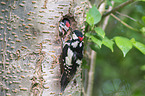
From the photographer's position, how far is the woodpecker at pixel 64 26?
2.66ft

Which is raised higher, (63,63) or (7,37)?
(7,37)

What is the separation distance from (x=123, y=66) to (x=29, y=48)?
2.40 meters

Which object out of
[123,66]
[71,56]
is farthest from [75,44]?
[123,66]

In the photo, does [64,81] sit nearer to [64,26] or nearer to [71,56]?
[71,56]

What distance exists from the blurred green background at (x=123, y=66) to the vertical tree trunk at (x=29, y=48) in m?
0.59

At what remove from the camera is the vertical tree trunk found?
2.51 ft

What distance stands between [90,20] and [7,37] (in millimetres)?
382

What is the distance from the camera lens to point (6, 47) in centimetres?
79

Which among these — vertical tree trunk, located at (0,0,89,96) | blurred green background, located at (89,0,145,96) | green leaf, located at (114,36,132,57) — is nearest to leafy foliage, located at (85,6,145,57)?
green leaf, located at (114,36,132,57)

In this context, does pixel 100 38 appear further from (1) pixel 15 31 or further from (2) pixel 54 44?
(1) pixel 15 31

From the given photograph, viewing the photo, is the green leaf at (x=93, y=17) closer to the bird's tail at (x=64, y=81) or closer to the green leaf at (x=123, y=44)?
the green leaf at (x=123, y=44)

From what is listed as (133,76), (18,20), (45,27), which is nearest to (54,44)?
(45,27)

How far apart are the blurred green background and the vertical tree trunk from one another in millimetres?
587

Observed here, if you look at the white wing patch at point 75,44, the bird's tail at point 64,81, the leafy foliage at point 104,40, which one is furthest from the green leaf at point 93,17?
the bird's tail at point 64,81
